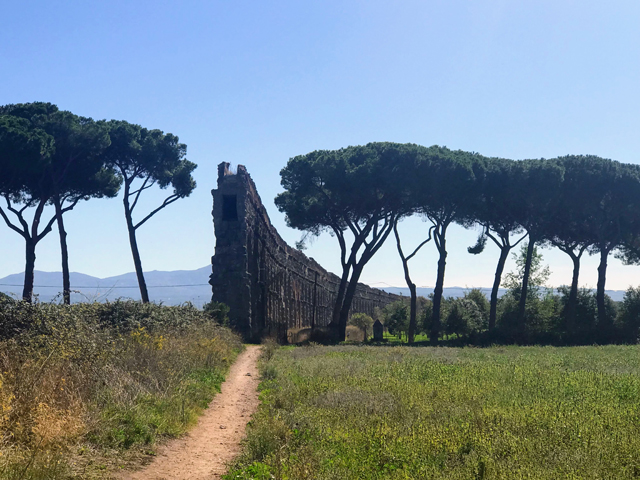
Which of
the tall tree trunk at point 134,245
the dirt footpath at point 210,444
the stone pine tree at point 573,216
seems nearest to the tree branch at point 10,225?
the tall tree trunk at point 134,245

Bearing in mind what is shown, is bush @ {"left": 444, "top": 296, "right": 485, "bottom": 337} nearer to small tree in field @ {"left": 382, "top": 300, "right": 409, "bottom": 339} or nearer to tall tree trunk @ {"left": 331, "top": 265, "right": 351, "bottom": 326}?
tall tree trunk @ {"left": 331, "top": 265, "right": 351, "bottom": 326}

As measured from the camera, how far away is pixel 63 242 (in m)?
29.0

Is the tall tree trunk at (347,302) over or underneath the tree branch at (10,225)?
underneath

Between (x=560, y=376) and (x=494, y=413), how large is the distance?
567cm

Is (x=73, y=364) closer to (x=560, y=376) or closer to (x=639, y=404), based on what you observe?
(x=639, y=404)

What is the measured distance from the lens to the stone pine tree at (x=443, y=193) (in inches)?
1219

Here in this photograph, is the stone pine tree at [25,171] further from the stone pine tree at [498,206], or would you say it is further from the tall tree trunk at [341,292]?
the stone pine tree at [498,206]

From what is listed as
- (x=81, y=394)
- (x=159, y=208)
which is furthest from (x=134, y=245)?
(x=81, y=394)

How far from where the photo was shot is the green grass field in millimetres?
5570

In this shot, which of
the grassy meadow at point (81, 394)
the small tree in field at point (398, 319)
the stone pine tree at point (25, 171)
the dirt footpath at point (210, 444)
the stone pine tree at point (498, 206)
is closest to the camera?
the grassy meadow at point (81, 394)

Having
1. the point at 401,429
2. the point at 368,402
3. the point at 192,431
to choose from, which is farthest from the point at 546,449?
the point at 192,431

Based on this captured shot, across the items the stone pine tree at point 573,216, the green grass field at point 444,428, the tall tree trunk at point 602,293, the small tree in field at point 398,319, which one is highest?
the stone pine tree at point 573,216

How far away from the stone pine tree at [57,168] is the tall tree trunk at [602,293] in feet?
95.9

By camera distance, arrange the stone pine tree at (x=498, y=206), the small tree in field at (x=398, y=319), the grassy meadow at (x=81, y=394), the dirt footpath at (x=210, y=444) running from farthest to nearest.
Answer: the small tree in field at (x=398, y=319) → the stone pine tree at (x=498, y=206) → the dirt footpath at (x=210, y=444) → the grassy meadow at (x=81, y=394)
